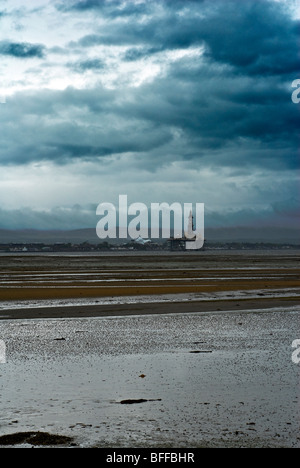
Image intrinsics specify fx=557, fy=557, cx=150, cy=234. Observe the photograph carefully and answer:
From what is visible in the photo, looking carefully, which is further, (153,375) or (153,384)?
(153,375)

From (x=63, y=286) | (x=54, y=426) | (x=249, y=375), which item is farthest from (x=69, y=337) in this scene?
(x=63, y=286)

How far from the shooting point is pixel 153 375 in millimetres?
12031

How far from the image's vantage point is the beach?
867 centimetres

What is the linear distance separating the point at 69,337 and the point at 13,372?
15.7 ft

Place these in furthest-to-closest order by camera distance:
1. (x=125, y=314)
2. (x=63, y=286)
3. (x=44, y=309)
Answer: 1. (x=63, y=286)
2. (x=44, y=309)
3. (x=125, y=314)

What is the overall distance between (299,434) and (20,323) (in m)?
13.7

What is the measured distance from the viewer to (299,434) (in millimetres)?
8438

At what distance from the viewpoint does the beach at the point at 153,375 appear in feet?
28.5

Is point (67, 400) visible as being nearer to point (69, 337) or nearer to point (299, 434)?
point (299, 434)

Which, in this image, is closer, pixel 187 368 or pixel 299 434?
pixel 299 434
